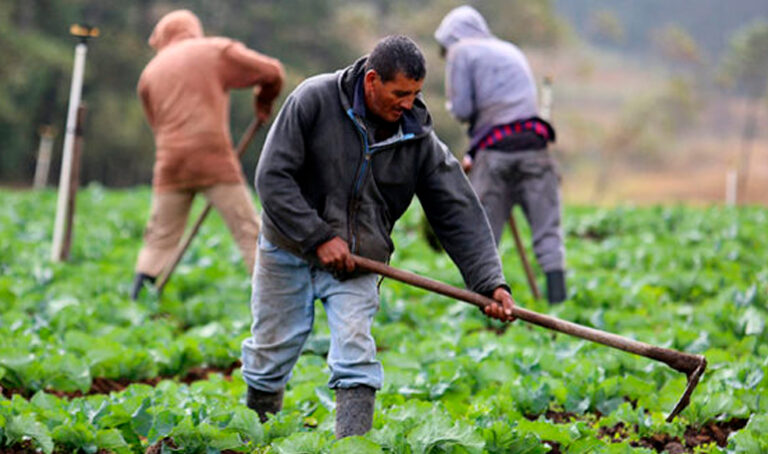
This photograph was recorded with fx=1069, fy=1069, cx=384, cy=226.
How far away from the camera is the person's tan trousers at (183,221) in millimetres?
6957

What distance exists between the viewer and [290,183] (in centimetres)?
374

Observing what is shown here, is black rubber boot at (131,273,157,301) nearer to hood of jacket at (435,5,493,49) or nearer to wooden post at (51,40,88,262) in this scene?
wooden post at (51,40,88,262)

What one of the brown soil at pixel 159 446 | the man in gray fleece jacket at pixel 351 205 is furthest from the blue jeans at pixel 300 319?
the brown soil at pixel 159 446

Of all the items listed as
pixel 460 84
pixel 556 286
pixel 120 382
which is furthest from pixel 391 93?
pixel 556 286

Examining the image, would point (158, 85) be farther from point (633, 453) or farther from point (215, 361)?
point (633, 453)

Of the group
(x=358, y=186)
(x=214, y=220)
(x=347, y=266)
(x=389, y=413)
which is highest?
(x=358, y=186)

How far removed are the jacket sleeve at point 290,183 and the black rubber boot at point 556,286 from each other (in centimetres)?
375

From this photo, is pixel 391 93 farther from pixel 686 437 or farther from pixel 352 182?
pixel 686 437

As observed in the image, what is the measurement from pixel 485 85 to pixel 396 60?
341 cm

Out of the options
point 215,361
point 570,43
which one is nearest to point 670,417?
point 215,361

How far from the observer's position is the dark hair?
363 cm

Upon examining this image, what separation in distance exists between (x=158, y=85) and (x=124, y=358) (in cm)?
234

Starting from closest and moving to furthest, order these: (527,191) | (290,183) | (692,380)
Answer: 1. (290,183)
2. (692,380)
3. (527,191)

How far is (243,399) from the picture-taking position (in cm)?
474
